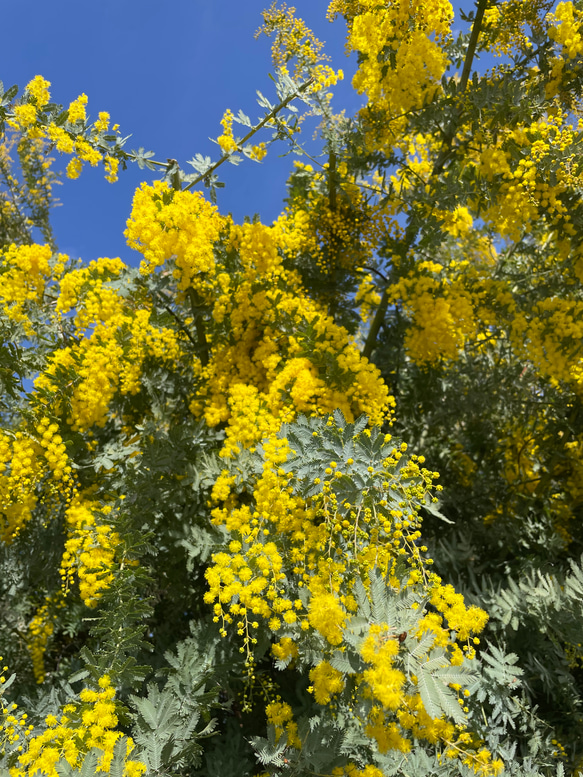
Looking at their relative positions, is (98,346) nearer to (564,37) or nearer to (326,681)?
(326,681)

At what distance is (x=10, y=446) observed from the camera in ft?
10.3

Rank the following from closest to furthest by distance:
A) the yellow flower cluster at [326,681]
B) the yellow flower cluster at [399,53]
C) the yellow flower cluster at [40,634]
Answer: the yellow flower cluster at [326,681] < the yellow flower cluster at [399,53] < the yellow flower cluster at [40,634]

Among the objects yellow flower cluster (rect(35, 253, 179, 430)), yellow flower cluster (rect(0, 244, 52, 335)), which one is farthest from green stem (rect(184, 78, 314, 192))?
yellow flower cluster (rect(0, 244, 52, 335))

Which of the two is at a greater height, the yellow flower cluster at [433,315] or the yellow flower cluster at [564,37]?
the yellow flower cluster at [564,37]

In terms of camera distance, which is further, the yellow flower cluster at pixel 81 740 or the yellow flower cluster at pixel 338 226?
the yellow flower cluster at pixel 338 226

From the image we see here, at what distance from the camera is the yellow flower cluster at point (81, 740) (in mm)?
1943

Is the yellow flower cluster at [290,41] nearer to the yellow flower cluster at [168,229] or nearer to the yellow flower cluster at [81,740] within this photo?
the yellow flower cluster at [168,229]

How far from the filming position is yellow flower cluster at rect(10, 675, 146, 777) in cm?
194

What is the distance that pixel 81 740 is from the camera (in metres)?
2.09

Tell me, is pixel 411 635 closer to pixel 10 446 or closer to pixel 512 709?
pixel 512 709

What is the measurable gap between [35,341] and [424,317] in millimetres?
3011

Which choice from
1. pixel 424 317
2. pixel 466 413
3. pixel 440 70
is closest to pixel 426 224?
pixel 424 317

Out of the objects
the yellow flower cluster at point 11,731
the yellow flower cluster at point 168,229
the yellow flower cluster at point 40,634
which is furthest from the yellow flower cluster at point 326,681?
the yellow flower cluster at point 40,634

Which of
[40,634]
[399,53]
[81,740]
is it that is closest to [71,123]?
[399,53]
